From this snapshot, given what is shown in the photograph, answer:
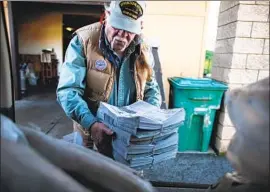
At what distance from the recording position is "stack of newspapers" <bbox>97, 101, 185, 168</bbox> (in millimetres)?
1033

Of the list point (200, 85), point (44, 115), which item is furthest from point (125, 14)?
point (44, 115)

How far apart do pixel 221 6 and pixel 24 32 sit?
6475 millimetres

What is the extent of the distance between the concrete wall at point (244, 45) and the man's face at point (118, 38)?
1.82m

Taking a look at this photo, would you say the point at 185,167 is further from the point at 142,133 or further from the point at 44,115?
the point at 44,115

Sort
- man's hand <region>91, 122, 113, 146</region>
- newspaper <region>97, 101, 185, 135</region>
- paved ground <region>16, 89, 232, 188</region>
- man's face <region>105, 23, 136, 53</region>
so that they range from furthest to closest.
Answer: paved ground <region>16, 89, 232, 188</region> < man's face <region>105, 23, 136, 53</region> < man's hand <region>91, 122, 113, 146</region> < newspaper <region>97, 101, 185, 135</region>

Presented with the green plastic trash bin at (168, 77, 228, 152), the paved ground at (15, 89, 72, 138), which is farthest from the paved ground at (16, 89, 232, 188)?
the green plastic trash bin at (168, 77, 228, 152)

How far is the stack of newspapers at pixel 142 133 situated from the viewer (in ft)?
3.39

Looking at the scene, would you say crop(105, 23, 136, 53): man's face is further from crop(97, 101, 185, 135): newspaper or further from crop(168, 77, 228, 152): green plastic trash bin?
crop(168, 77, 228, 152): green plastic trash bin

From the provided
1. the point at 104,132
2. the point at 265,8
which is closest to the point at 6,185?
the point at 104,132

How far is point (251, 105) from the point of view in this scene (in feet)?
1.69

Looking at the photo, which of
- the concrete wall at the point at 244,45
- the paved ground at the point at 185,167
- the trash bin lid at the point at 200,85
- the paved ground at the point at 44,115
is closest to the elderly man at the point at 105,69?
the paved ground at the point at 185,167

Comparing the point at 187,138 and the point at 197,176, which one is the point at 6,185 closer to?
the point at 197,176

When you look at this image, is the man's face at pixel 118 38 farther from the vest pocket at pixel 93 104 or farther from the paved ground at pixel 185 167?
the paved ground at pixel 185 167

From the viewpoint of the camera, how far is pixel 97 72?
133 cm
